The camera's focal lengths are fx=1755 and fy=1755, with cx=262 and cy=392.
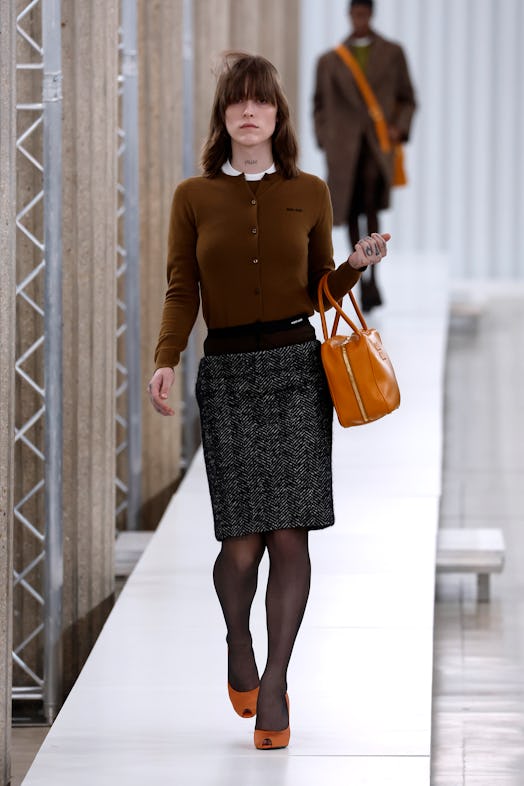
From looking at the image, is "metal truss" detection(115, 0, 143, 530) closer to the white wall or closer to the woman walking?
the woman walking

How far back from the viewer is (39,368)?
546 cm

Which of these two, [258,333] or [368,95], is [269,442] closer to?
[258,333]

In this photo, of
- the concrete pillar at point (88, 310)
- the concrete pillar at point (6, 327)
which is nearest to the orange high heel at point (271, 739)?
the concrete pillar at point (6, 327)

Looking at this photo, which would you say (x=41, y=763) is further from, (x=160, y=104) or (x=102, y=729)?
(x=160, y=104)

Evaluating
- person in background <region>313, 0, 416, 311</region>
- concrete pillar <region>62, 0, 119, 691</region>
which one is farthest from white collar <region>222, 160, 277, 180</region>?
person in background <region>313, 0, 416, 311</region>

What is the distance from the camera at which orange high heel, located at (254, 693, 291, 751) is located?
4133mm

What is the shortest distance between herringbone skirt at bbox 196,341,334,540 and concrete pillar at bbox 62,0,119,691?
5.24 ft

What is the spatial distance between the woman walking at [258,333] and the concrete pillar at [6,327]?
36cm

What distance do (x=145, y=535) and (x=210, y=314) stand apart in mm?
2895

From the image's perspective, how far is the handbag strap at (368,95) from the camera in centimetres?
1040

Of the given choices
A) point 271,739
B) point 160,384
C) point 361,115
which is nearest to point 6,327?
point 160,384

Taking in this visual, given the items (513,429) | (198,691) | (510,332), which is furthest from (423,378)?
(198,691)

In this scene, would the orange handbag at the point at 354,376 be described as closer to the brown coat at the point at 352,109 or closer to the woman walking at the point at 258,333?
the woman walking at the point at 258,333

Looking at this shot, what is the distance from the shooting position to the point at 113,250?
570 cm
